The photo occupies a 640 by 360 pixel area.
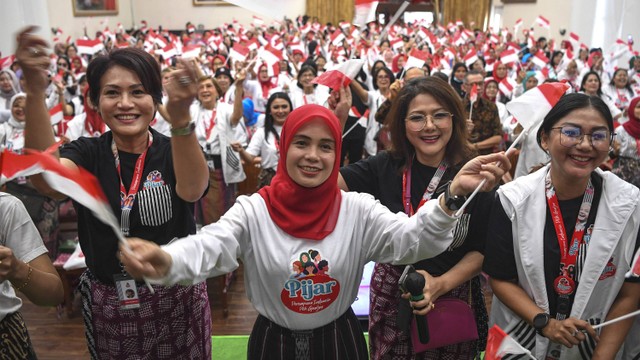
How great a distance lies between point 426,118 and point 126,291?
1.22 metres

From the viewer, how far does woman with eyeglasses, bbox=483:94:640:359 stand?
5.31 ft

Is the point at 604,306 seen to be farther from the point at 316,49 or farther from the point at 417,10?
the point at 417,10

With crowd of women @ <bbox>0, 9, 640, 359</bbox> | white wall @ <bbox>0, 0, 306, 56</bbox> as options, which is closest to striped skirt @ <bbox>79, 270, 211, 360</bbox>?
crowd of women @ <bbox>0, 9, 640, 359</bbox>

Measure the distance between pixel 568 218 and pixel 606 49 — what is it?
12.5m

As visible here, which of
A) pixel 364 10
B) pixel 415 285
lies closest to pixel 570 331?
pixel 415 285

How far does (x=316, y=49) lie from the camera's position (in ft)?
43.6

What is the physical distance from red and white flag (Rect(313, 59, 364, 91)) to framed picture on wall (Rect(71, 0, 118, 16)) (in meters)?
17.4

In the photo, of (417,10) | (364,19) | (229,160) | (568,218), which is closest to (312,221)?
(568,218)

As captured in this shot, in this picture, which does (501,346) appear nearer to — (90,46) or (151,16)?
(90,46)

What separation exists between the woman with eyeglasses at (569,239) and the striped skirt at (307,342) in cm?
55

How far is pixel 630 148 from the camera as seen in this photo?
4.53m

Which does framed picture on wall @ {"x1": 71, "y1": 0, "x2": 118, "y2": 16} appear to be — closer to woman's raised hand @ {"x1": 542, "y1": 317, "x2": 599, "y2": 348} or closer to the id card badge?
the id card badge

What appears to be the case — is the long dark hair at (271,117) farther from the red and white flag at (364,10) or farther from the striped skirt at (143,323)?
the striped skirt at (143,323)

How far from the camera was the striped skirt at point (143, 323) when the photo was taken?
1.77m
